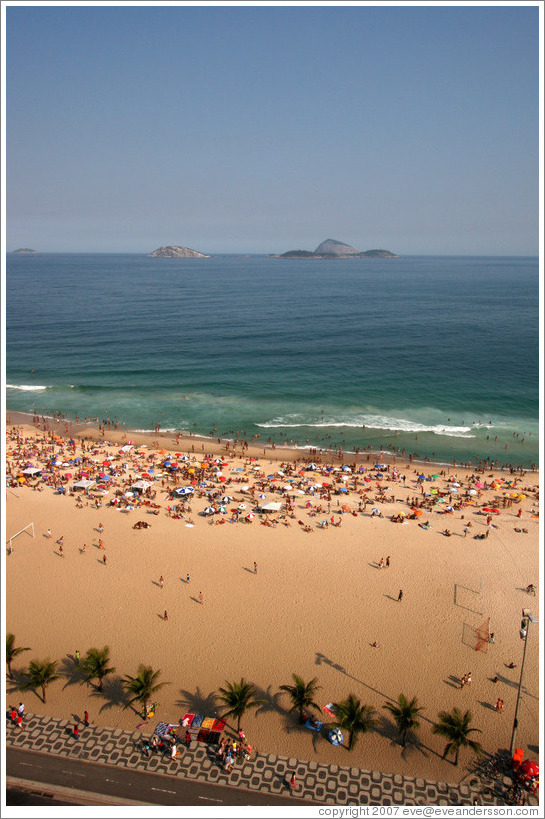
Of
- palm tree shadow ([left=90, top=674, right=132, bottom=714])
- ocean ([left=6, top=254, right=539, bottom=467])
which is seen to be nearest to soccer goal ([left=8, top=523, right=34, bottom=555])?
palm tree shadow ([left=90, top=674, right=132, bottom=714])

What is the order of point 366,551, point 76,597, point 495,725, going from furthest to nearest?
point 366,551 → point 76,597 → point 495,725

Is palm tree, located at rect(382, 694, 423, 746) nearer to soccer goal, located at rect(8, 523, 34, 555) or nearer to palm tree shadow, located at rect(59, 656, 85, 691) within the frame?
palm tree shadow, located at rect(59, 656, 85, 691)

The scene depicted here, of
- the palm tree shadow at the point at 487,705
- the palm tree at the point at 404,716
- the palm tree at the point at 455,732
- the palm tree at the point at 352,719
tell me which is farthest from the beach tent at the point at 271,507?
the palm tree at the point at 455,732

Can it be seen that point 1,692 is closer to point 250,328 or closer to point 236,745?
point 236,745

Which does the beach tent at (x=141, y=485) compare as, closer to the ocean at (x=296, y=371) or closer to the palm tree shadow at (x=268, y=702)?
the ocean at (x=296, y=371)

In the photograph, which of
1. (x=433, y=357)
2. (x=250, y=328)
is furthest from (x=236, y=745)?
(x=250, y=328)
